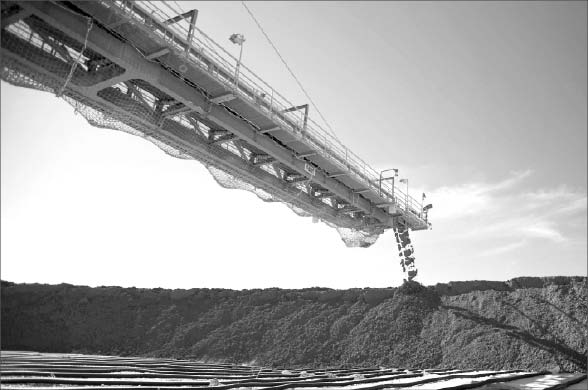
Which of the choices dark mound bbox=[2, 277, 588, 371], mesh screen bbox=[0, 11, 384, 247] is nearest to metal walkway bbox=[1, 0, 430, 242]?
mesh screen bbox=[0, 11, 384, 247]

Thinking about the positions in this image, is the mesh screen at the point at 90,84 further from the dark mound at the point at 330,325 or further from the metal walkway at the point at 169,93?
the dark mound at the point at 330,325

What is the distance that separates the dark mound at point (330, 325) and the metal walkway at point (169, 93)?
289 inches

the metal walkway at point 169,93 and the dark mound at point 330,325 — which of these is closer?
the metal walkway at point 169,93

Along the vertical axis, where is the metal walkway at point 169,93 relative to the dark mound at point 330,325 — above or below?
above

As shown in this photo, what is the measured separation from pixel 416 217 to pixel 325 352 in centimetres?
1074

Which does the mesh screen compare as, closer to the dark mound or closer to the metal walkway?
the metal walkway

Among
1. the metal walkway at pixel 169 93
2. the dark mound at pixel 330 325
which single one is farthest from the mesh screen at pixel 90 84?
the dark mound at pixel 330 325

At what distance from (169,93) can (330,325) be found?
52.7ft

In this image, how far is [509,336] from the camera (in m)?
19.8

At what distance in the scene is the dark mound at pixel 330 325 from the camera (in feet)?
64.7

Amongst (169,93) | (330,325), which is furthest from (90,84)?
(330,325)

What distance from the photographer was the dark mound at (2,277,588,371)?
64.7ft

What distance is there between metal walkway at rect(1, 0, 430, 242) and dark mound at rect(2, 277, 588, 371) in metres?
7.35

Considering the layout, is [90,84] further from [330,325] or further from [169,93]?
[330,325]
